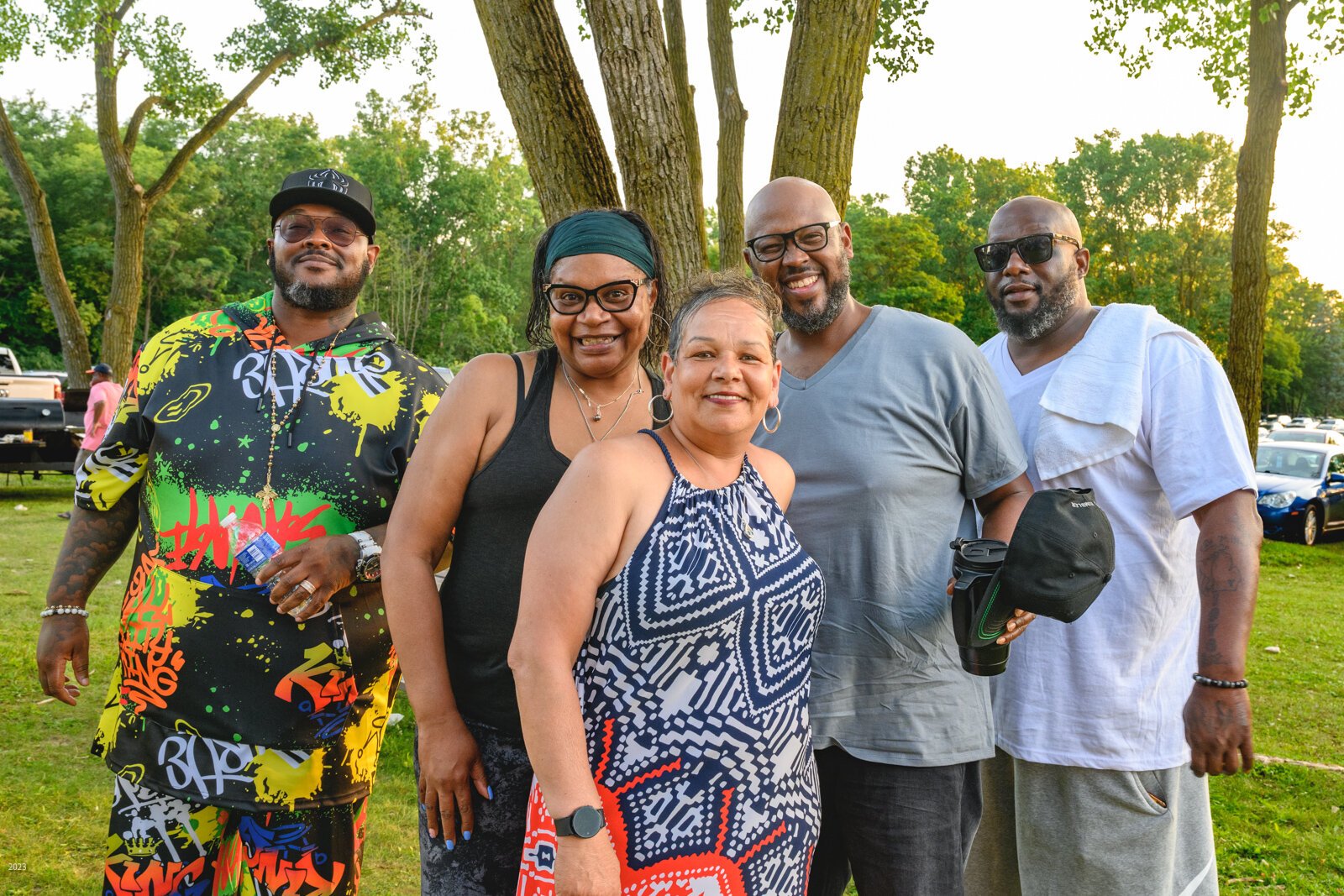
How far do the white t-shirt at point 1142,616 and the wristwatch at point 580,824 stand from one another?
150 centimetres

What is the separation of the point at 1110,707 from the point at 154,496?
107 inches

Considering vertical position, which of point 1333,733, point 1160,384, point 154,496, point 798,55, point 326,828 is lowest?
point 1333,733

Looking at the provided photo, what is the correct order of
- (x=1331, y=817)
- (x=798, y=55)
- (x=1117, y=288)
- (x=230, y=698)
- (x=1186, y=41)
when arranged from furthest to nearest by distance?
(x=1117, y=288) → (x=1186, y=41) → (x=1331, y=817) → (x=798, y=55) → (x=230, y=698)

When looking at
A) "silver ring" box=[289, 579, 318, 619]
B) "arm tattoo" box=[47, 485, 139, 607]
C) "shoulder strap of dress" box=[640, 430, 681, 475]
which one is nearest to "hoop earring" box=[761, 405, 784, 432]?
"shoulder strap of dress" box=[640, 430, 681, 475]

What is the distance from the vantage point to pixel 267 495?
2.73 m

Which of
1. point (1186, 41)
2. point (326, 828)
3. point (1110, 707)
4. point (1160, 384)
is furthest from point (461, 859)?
point (1186, 41)

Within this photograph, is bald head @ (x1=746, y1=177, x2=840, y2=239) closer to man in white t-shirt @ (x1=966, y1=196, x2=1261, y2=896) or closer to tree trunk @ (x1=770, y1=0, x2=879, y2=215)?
man in white t-shirt @ (x1=966, y1=196, x2=1261, y2=896)

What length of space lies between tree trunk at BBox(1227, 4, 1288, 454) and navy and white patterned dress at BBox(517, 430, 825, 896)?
30.4 feet

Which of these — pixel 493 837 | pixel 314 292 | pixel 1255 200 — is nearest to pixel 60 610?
pixel 314 292

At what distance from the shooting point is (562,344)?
7.89 feet

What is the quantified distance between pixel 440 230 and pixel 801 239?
45.1m

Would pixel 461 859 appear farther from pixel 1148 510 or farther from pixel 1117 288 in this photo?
pixel 1117 288

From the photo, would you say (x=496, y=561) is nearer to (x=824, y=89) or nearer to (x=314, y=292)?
(x=314, y=292)

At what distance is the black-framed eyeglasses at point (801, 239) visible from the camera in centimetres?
276
